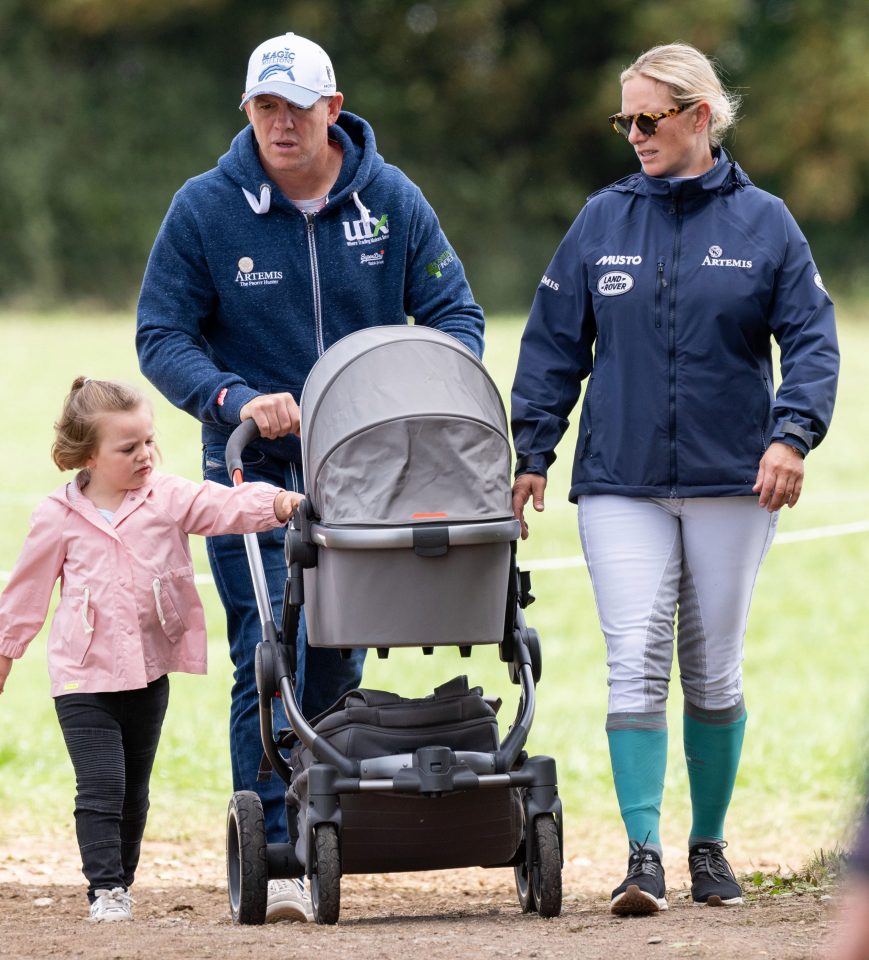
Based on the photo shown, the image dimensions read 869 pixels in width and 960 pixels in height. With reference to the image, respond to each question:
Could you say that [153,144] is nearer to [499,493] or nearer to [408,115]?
[408,115]

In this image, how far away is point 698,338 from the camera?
13.3 ft

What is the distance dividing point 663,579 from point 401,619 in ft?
2.64

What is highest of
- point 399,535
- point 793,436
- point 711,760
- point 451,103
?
point 451,103

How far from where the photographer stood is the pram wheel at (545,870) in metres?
3.75

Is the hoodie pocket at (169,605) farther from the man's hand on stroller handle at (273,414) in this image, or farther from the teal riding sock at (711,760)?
the teal riding sock at (711,760)

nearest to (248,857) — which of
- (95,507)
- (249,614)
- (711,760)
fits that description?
(249,614)

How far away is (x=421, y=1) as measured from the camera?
31.2m

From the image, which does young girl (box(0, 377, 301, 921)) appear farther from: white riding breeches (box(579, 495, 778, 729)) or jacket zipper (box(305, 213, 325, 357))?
white riding breeches (box(579, 495, 778, 729))

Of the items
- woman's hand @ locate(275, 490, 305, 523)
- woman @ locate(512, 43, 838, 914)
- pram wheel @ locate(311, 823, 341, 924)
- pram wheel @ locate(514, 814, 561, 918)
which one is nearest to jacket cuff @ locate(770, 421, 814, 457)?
woman @ locate(512, 43, 838, 914)

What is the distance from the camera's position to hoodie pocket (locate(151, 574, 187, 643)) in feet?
13.5

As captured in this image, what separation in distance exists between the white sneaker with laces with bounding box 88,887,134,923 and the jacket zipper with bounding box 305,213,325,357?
1.42 metres

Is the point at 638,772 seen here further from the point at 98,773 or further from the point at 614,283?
the point at 98,773

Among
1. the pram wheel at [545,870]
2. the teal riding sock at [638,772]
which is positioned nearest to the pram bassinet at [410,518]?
the pram wheel at [545,870]

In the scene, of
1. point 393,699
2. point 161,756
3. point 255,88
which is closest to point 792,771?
point 161,756
